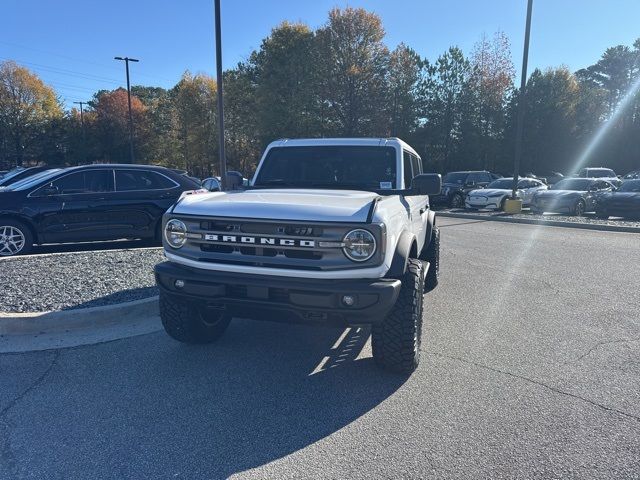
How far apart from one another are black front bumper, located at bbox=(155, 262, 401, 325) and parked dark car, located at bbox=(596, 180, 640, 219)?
51.1 feet

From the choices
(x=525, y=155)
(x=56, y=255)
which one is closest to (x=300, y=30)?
(x=525, y=155)

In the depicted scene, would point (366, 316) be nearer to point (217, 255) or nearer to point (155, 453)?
point (217, 255)

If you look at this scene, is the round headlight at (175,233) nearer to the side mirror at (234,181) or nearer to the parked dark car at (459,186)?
the side mirror at (234,181)

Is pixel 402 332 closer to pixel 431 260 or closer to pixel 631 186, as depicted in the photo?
pixel 431 260

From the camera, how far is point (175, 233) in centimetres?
359

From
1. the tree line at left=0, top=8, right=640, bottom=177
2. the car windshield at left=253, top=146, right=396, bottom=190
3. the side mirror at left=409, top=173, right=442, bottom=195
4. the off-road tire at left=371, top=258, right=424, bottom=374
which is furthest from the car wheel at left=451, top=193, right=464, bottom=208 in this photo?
the off-road tire at left=371, top=258, right=424, bottom=374

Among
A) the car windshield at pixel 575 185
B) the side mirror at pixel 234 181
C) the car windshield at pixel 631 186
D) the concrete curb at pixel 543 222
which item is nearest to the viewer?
the side mirror at pixel 234 181

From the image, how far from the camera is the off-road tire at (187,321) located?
395 cm

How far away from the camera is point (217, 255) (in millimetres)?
3426

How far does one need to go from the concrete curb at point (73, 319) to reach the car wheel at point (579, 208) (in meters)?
17.3

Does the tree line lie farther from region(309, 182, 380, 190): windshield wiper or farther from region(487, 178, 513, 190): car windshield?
region(309, 182, 380, 190): windshield wiper

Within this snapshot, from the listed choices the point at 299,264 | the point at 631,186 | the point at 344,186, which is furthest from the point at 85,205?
the point at 631,186

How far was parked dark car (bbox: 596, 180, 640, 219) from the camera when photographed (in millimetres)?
15092

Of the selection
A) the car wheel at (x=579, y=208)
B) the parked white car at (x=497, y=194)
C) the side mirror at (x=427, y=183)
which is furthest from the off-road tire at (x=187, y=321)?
the parked white car at (x=497, y=194)
